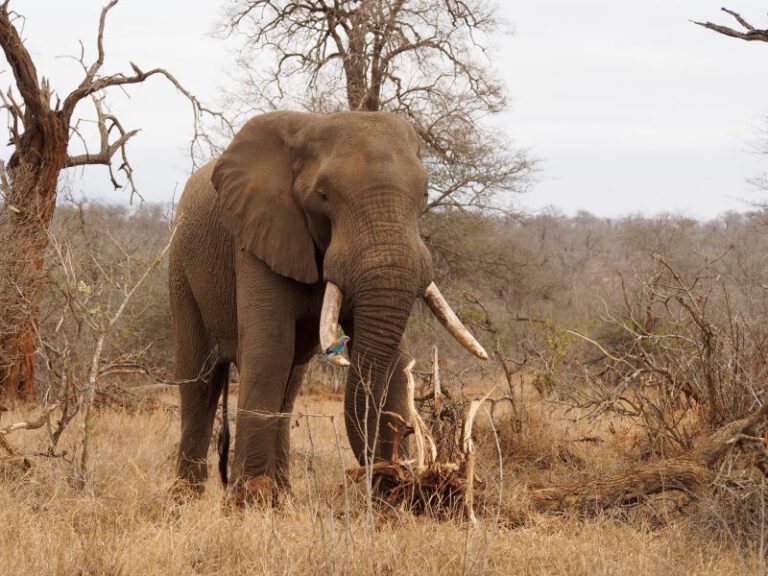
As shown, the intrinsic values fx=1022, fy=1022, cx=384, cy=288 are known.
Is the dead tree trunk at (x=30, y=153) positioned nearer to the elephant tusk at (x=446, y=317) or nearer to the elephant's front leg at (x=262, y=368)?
the elephant's front leg at (x=262, y=368)

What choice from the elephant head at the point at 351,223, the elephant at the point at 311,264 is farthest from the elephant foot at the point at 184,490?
the elephant head at the point at 351,223

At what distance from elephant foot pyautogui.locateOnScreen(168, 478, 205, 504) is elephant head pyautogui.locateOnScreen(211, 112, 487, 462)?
105cm

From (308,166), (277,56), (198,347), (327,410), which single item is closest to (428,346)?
(327,410)

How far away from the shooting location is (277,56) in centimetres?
1805

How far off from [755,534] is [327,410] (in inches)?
301

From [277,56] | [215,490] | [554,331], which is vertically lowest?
[215,490]

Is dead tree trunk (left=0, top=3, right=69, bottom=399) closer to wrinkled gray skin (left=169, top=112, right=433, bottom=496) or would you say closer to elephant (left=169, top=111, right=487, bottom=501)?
wrinkled gray skin (left=169, top=112, right=433, bottom=496)

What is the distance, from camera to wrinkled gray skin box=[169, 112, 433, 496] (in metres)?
5.43

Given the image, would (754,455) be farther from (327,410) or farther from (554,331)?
(327,410)

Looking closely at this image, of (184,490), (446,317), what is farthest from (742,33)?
(184,490)

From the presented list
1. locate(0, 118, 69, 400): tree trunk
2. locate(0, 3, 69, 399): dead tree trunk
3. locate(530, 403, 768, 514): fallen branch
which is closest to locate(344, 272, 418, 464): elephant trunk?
locate(530, 403, 768, 514): fallen branch

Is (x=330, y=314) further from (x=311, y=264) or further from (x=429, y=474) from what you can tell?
(x=429, y=474)

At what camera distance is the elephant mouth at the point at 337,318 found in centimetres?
541

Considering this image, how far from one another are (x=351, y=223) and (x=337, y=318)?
1.70 ft
